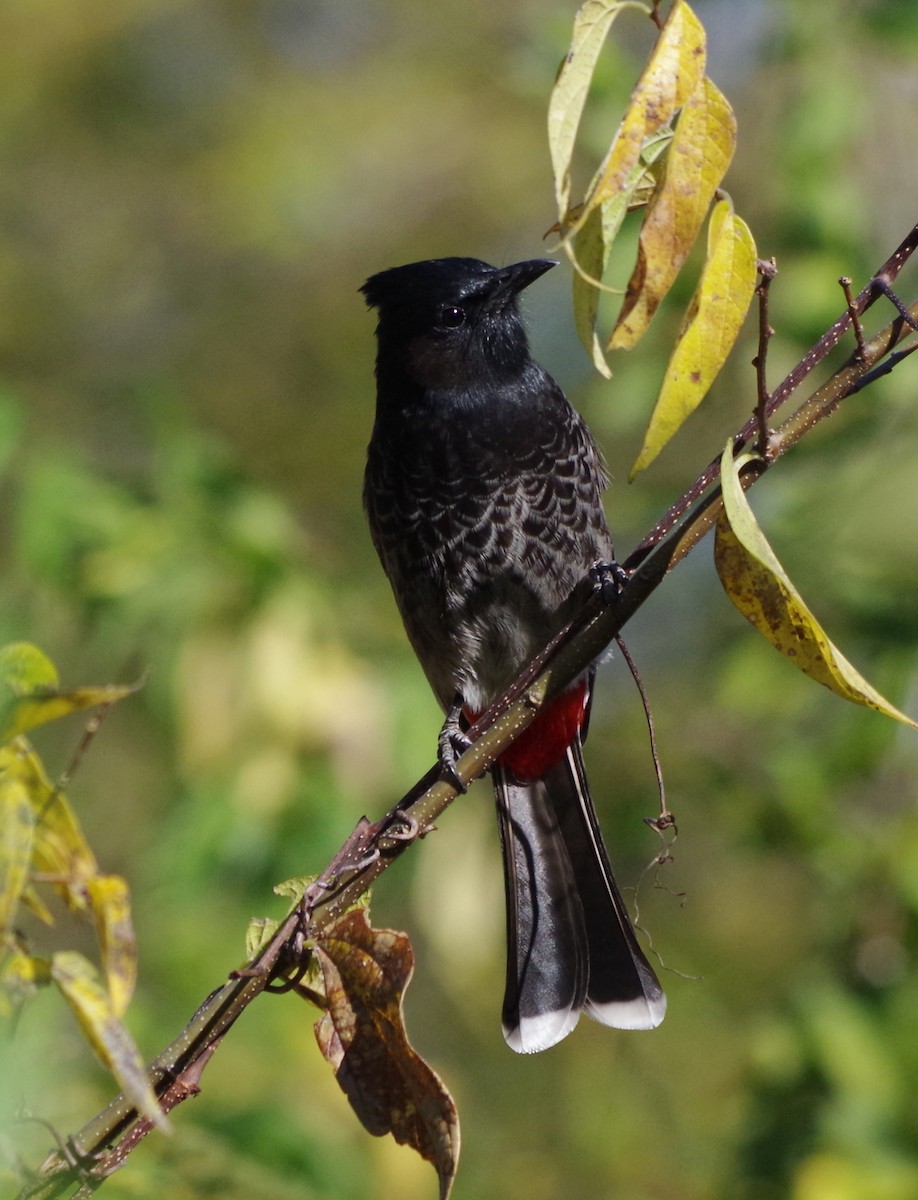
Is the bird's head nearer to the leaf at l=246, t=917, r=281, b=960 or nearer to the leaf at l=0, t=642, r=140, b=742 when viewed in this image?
the leaf at l=246, t=917, r=281, b=960

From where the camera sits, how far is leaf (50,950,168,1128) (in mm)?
1212

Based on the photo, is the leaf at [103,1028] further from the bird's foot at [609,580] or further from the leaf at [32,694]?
the bird's foot at [609,580]

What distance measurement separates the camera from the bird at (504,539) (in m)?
2.96

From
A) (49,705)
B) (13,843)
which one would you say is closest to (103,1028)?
(13,843)

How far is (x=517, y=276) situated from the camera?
10.4 feet

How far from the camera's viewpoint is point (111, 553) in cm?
330

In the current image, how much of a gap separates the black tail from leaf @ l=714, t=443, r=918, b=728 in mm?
1323

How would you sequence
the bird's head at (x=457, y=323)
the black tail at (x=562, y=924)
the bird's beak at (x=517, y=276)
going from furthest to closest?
the bird's head at (x=457, y=323) < the bird's beak at (x=517, y=276) < the black tail at (x=562, y=924)

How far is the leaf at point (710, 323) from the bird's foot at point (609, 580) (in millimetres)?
337

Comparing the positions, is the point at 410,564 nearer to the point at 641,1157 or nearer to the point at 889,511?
the point at 889,511

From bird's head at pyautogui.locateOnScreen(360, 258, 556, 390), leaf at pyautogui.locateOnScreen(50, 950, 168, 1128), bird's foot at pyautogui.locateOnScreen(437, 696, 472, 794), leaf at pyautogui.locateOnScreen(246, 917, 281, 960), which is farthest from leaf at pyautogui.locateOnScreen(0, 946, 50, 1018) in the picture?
bird's head at pyautogui.locateOnScreen(360, 258, 556, 390)

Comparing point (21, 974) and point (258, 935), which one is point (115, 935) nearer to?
point (21, 974)

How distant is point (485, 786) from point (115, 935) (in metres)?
3.11

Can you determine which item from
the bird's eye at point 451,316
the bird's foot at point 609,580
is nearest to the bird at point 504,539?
the bird's eye at point 451,316
